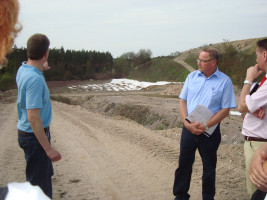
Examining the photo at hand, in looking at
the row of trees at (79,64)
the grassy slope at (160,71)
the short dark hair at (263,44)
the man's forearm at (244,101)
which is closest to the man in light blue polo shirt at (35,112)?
the man's forearm at (244,101)

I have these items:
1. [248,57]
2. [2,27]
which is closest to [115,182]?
[2,27]

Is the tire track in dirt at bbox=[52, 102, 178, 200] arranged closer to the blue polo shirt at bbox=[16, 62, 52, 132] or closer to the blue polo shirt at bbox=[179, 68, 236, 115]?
the blue polo shirt at bbox=[179, 68, 236, 115]

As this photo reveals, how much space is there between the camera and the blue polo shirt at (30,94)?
273 cm

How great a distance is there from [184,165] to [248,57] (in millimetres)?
33616

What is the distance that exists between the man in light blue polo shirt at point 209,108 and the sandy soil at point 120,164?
86 centimetres

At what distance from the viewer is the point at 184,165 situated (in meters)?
4.05

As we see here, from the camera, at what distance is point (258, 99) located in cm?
302

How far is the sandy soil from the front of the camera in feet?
16.0

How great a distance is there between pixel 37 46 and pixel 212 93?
7.48 ft

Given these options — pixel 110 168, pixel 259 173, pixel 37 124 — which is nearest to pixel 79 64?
pixel 110 168

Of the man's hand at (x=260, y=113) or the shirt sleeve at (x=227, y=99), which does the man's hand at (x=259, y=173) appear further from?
the shirt sleeve at (x=227, y=99)

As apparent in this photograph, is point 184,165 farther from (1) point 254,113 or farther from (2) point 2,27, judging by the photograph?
(2) point 2,27

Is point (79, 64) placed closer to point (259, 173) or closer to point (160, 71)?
point (160, 71)

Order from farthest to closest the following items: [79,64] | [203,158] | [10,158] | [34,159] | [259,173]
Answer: [79,64], [10,158], [203,158], [34,159], [259,173]
